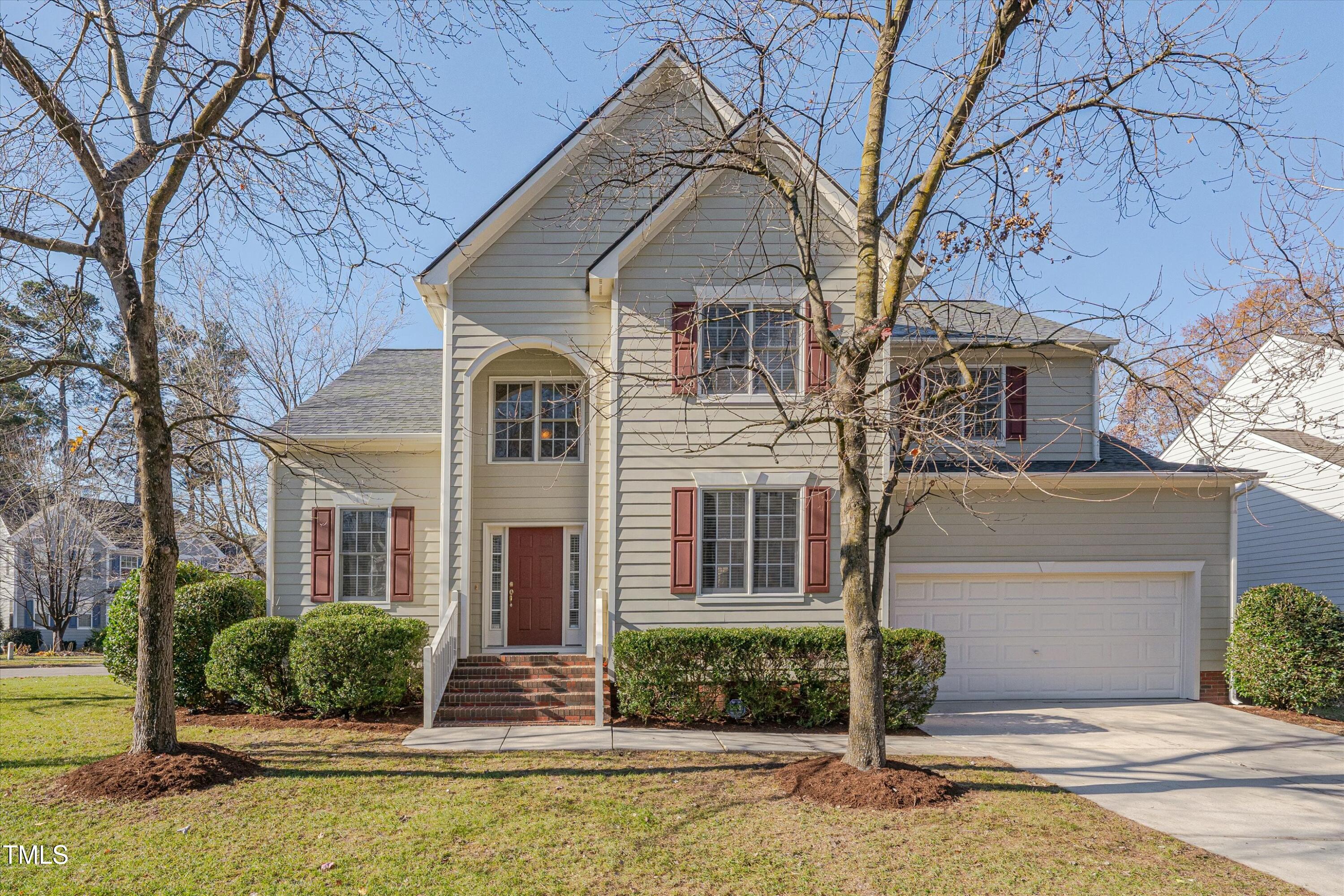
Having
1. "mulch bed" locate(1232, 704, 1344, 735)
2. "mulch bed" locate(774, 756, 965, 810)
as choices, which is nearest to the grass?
"mulch bed" locate(774, 756, 965, 810)

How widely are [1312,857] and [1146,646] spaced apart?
7.35 metres

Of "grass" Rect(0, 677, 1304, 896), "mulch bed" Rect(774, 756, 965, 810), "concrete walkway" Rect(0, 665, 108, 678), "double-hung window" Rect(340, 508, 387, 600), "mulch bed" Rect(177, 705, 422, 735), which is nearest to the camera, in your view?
"grass" Rect(0, 677, 1304, 896)

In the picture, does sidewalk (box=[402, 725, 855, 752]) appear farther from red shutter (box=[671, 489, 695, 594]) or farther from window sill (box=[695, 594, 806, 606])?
red shutter (box=[671, 489, 695, 594])

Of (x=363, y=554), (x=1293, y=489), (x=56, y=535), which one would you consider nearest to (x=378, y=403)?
(x=363, y=554)

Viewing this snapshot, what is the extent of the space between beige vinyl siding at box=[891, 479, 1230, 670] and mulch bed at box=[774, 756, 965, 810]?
5434 millimetres

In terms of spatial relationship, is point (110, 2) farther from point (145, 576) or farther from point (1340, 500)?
point (1340, 500)

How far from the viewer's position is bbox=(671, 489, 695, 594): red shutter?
456 inches

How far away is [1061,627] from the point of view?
42.8ft

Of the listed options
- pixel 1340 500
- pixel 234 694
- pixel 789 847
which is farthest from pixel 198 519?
pixel 1340 500

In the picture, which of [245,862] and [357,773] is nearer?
[245,862]

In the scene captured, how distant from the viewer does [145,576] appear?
7738mm

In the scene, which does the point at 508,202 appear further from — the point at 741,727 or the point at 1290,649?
the point at 1290,649

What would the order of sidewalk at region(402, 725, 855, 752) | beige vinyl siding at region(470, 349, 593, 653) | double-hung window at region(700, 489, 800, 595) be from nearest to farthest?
sidewalk at region(402, 725, 855, 752) → double-hung window at region(700, 489, 800, 595) → beige vinyl siding at region(470, 349, 593, 653)

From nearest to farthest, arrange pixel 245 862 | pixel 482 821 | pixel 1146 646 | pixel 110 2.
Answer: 1. pixel 245 862
2. pixel 482 821
3. pixel 110 2
4. pixel 1146 646
